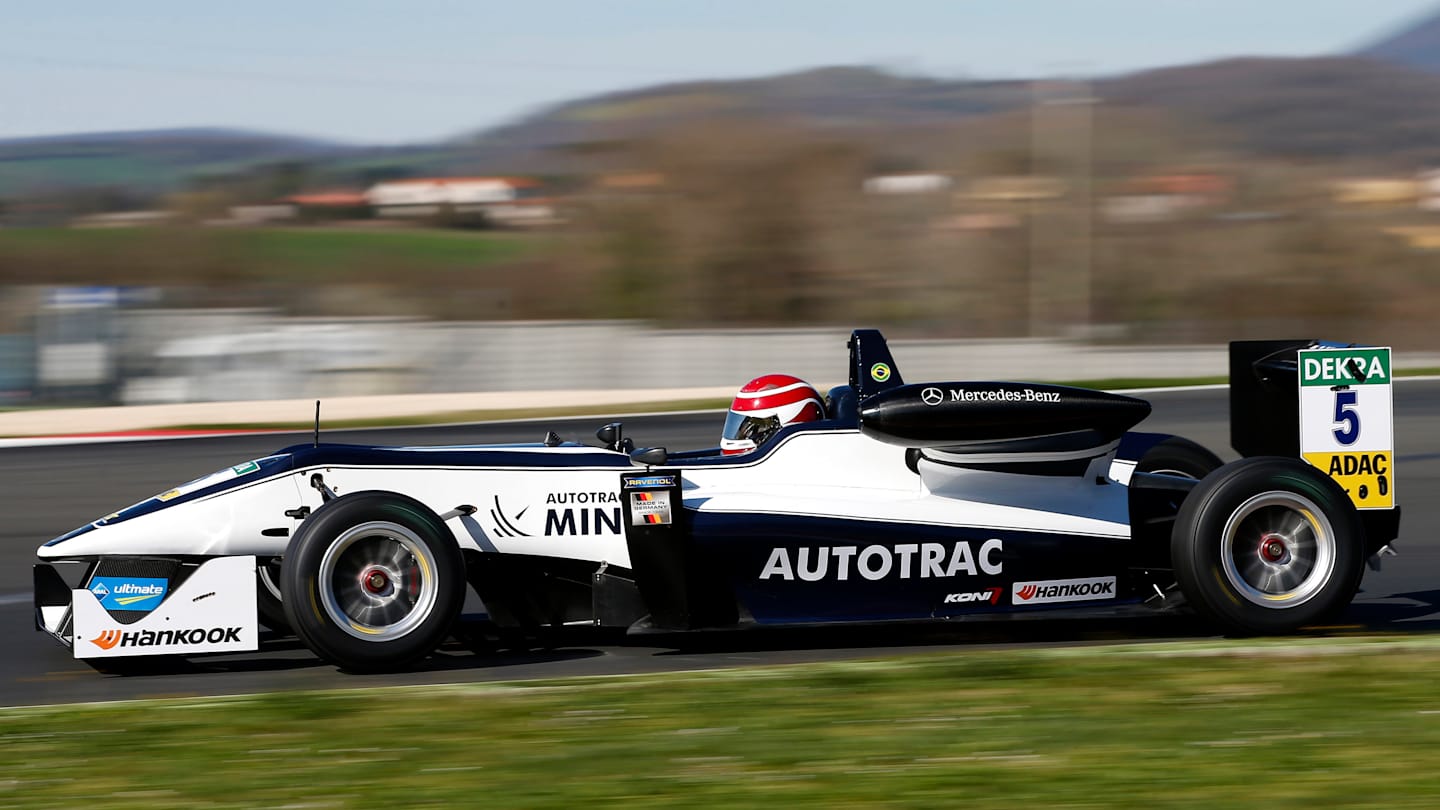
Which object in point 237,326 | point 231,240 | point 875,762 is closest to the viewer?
point 875,762

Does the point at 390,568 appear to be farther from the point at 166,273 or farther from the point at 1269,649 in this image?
the point at 166,273

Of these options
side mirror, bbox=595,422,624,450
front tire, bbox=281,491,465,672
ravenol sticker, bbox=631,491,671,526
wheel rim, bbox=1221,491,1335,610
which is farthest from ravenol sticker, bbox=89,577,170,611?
wheel rim, bbox=1221,491,1335,610

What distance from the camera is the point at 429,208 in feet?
178

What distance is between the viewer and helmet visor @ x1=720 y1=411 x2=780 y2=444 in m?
7.18

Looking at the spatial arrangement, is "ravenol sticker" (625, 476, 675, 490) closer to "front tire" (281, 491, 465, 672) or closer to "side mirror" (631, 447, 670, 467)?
"side mirror" (631, 447, 670, 467)

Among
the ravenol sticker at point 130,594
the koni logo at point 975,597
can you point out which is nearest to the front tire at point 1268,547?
the koni logo at point 975,597

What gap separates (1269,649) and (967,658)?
3.96 feet

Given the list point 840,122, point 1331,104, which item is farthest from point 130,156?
point 1331,104

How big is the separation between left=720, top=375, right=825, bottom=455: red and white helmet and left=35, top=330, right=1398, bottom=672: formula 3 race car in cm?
38

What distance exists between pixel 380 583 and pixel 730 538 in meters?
1.38

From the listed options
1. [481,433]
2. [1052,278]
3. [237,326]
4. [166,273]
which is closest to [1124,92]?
[1052,278]

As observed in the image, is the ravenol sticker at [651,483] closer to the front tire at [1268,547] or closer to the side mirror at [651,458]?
the side mirror at [651,458]

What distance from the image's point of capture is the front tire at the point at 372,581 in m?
5.95

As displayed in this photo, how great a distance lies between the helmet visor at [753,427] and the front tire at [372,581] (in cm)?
164
